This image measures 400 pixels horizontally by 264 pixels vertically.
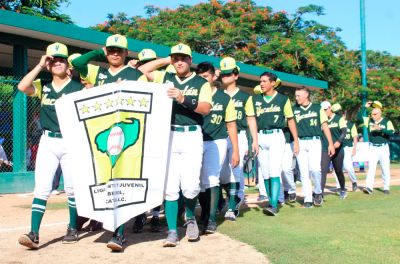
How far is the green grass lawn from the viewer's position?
16.7ft

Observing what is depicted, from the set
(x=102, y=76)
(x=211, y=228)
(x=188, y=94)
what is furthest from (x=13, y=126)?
(x=188, y=94)

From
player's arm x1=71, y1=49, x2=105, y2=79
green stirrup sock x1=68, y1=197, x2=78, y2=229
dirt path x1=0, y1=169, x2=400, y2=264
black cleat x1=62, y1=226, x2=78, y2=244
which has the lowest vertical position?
dirt path x1=0, y1=169, x2=400, y2=264

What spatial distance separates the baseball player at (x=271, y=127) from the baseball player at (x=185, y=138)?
2274 millimetres

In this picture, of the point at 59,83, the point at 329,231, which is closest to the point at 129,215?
the point at 59,83

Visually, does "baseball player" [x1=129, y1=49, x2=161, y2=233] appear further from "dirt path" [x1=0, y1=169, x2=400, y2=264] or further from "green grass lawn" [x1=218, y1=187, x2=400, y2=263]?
"green grass lawn" [x1=218, y1=187, x2=400, y2=263]

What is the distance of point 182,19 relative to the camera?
101ft

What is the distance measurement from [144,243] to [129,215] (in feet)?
1.62

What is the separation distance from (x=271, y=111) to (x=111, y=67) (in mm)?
3219

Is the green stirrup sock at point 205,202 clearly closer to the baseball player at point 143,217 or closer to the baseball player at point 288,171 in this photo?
the baseball player at point 143,217

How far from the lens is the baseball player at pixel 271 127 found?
793cm

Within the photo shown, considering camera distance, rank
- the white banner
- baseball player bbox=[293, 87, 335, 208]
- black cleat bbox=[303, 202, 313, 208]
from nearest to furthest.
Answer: the white banner → black cleat bbox=[303, 202, 313, 208] → baseball player bbox=[293, 87, 335, 208]

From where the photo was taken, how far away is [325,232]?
634cm

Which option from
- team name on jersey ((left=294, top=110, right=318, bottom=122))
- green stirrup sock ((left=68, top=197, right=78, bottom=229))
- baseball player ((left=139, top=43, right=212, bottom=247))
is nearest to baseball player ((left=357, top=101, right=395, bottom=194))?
team name on jersey ((left=294, top=110, right=318, bottom=122))

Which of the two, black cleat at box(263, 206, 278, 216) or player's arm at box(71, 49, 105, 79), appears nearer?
player's arm at box(71, 49, 105, 79)
